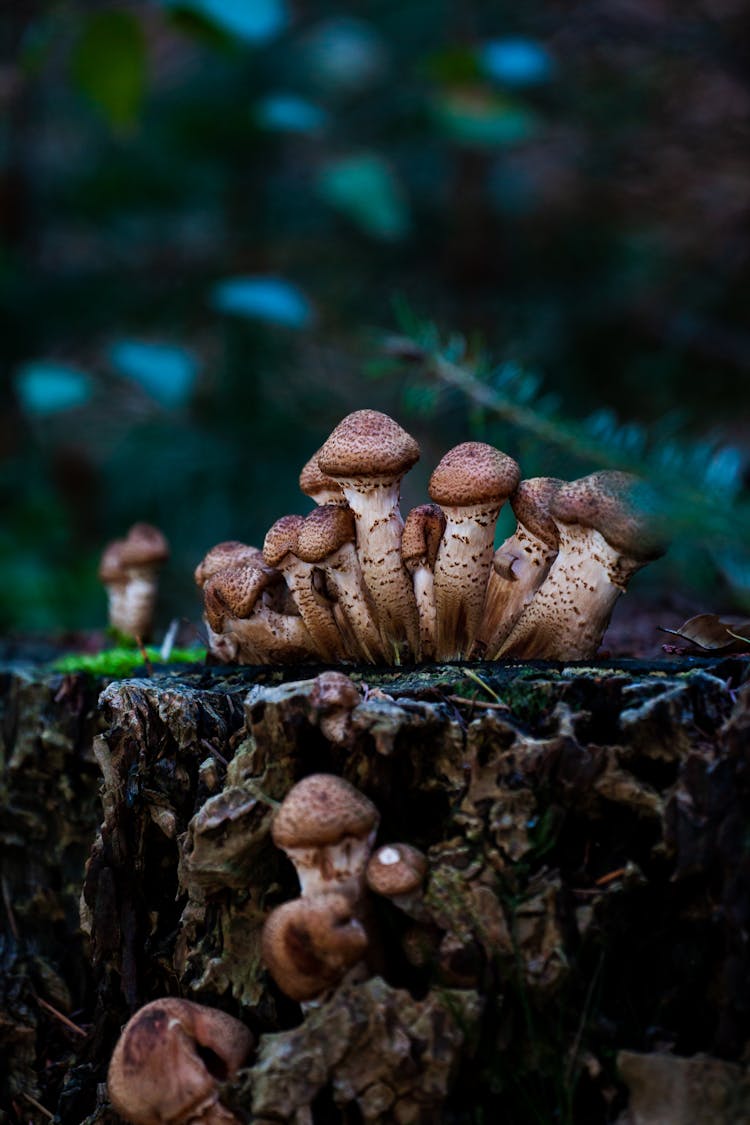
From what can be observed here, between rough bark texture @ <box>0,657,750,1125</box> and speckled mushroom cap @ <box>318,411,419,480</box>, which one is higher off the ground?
speckled mushroom cap @ <box>318,411,419,480</box>

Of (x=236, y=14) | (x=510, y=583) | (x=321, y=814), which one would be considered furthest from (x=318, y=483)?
(x=236, y=14)

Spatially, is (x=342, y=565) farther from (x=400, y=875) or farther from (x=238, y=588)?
(x=400, y=875)

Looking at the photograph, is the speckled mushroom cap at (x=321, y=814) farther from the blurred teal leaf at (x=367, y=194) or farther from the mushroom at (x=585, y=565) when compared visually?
the blurred teal leaf at (x=367, y=194)

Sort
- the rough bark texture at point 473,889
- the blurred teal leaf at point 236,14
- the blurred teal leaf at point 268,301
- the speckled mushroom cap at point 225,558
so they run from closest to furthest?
the rough bark texture at point 473,889, the speckled mushroom cap at point 225,558, the blurred teal leaf at point 236,14, the blurred teal leaf at point 268,301

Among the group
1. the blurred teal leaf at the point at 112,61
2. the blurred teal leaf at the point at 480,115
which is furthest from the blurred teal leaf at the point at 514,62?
the blurred teal leaf at the point at 112,61

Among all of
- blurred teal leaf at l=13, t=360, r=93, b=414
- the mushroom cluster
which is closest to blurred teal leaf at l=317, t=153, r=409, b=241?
blurred teal leaf at l=13, t=360, r=93, b=414

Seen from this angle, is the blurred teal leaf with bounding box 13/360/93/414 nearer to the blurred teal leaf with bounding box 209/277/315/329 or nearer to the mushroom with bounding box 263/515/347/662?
the blurred teal leaf with bounding box 209/277/315/329

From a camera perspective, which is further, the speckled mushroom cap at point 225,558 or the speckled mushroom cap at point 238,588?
the speckled mushroom cap at point 225,558

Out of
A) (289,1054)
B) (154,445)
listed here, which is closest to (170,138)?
(154,445)
